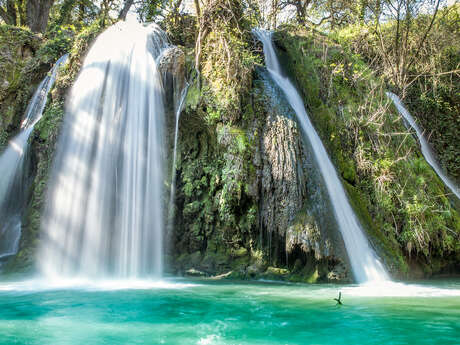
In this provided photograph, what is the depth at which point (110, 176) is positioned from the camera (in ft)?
25.3

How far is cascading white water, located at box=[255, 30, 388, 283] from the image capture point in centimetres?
674

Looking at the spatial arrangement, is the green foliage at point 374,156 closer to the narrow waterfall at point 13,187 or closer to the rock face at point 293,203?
the rock face at point 293,203

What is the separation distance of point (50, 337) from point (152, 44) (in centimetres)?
765

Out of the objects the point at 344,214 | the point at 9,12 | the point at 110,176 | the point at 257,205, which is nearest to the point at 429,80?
the point at 344,214

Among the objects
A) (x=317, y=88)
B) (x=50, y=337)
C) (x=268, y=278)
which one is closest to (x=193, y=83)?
(x=317, y=88)

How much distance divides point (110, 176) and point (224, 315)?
4801mm

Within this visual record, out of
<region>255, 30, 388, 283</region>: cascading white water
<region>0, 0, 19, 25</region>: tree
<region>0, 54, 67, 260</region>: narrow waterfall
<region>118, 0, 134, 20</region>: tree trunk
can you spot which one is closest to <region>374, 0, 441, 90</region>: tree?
<region>255, 30, 388, 283</region>: cascading white water

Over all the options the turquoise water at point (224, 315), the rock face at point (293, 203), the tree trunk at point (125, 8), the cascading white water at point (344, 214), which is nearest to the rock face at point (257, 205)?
the rock face at point (293, 203)

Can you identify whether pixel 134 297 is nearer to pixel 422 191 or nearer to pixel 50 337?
pixel 50 337

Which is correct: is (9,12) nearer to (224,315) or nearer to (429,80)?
(429,80)

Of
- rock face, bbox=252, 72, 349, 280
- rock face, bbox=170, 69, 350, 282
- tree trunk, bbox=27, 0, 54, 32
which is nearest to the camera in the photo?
rock face, bbox=252, 72, 349, 280

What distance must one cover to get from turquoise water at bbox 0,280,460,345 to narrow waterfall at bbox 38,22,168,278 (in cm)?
141

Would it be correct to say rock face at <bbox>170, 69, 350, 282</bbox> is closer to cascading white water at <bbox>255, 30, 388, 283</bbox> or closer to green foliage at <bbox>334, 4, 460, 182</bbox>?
cascading white water at <bbox>255, 30, 388, 283</bbox>

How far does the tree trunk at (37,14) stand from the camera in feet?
50.4
